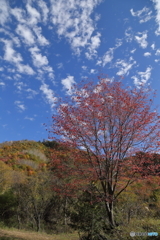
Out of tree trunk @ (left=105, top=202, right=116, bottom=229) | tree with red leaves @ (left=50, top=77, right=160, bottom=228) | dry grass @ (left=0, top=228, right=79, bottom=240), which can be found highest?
tree with red leaves @ (left=50, top=77, right=160, bottom=228)

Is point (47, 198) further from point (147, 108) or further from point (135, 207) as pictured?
point (147, 108)

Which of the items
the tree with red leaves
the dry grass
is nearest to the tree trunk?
the tree with red leaves

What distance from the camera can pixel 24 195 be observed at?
1448 cm

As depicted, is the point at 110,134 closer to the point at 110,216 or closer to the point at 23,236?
the point at 110,216

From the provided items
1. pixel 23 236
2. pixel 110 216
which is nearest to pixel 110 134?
pixel 110 216

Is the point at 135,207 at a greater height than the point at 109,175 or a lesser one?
lesser

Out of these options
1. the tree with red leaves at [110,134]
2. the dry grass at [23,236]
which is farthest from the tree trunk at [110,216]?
the dry grass at [23,236]

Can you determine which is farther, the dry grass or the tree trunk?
the dry grass

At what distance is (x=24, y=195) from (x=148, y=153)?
11858 millimetres

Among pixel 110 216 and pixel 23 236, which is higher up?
pixel 110 216

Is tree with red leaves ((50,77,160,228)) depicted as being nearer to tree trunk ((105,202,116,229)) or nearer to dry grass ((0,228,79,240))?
tree trunk ((105,202,116,229))

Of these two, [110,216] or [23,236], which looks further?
[23,236]

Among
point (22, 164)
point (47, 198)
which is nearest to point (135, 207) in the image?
point (47, 198)

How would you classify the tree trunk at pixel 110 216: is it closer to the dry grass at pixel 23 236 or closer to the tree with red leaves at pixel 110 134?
the tree with red leaves at pixel 110 134
